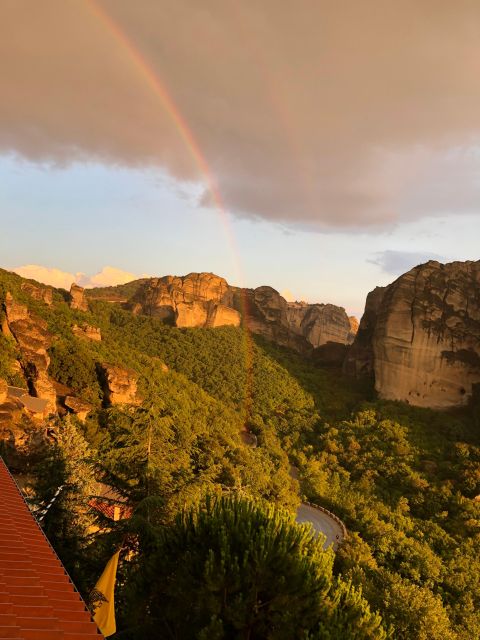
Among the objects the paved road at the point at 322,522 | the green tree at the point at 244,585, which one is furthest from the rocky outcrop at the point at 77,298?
the green tree at the point at 244,585

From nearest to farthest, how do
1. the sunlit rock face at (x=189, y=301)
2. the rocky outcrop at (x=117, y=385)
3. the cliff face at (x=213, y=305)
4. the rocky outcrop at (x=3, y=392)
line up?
1. the rocky outcrop at (x=3, y=392)
2. the rocky outcrop at (x=117, y=385)
3. the sunlit rock face at (x=189, y=301)
4. the cliff face at (x=213, y=305)

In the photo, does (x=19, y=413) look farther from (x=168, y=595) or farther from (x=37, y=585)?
(x=37, y=585)

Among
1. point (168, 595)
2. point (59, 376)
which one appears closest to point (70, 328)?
point (59, 376)

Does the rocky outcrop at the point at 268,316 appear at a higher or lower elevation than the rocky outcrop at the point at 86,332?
higher

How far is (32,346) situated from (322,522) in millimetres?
27323

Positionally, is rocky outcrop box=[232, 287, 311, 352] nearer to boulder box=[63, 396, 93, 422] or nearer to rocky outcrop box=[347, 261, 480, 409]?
rocky outcrop box=[347, 261, 480, 409]

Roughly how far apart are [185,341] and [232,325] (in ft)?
45.4

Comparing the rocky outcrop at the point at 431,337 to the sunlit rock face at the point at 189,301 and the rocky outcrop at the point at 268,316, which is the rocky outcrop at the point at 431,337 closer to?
the rocky outcrop at the point at 268,316

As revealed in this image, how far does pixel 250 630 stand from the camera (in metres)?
10.9

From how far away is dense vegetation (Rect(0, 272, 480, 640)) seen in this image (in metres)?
12.8

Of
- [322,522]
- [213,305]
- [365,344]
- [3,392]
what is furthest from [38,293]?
[365,344]

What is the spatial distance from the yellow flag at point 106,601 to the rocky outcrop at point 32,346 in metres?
18.7

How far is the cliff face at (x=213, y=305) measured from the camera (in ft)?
273

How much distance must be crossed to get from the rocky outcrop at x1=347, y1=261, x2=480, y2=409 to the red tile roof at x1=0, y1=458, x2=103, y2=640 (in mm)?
59010
